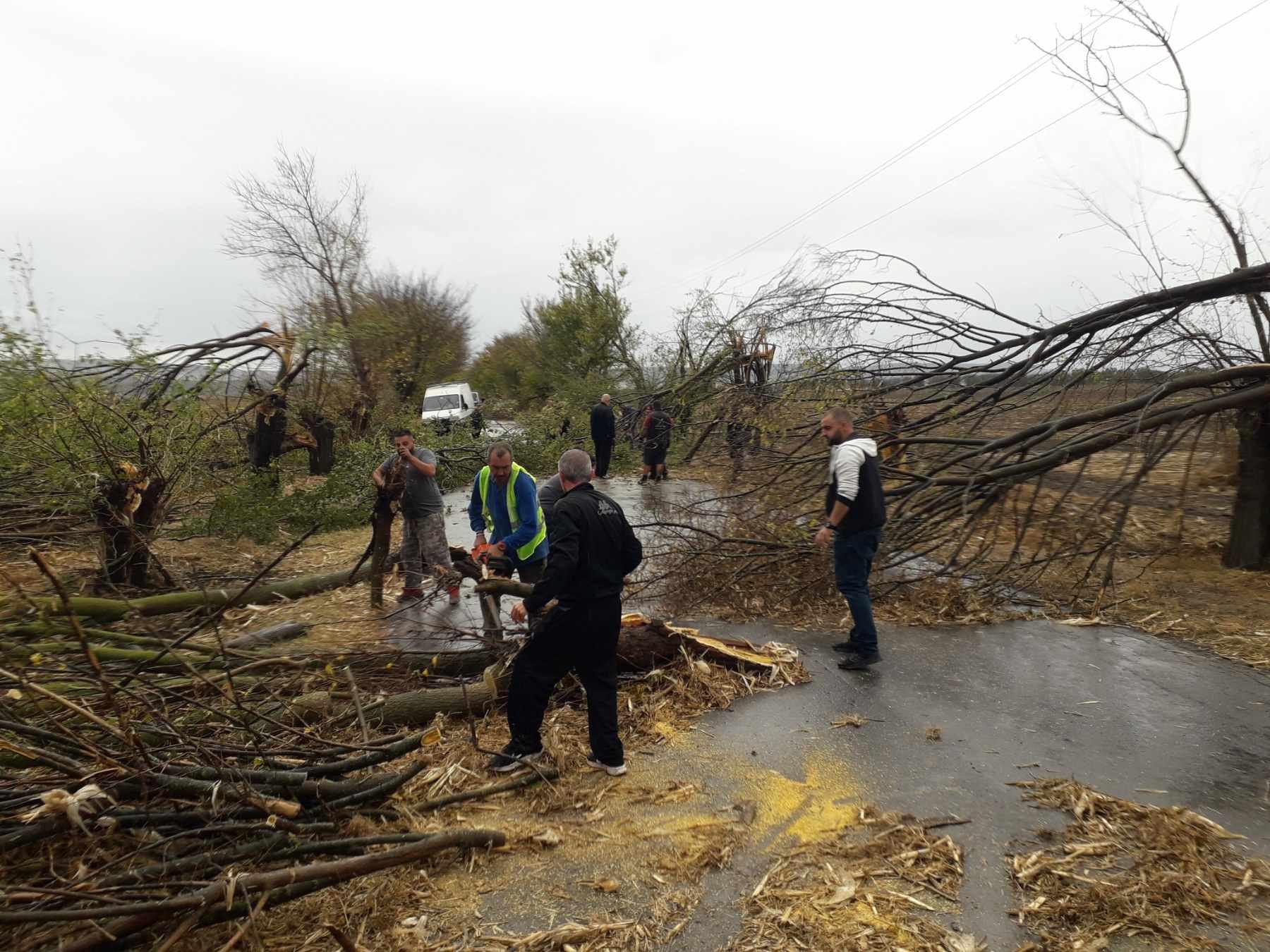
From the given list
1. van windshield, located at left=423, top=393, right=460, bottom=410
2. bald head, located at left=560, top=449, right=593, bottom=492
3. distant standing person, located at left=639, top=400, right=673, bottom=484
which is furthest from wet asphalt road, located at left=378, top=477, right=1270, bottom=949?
van windshield, located at left=423, top=393, right=460, bottom=410

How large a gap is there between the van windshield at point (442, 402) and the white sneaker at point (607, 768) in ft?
64.2

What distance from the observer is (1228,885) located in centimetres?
277

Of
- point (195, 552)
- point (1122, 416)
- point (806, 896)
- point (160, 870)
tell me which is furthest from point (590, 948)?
point (195, 552)

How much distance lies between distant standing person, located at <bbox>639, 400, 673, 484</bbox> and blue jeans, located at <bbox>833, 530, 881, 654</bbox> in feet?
19.4

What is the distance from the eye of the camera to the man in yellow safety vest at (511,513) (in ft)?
18.2

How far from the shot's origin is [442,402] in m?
22.6

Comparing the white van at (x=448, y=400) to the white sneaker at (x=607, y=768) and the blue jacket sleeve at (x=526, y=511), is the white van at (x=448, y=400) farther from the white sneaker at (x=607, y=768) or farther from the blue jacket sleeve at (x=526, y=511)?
the white sneaker at (x=607, y=768)

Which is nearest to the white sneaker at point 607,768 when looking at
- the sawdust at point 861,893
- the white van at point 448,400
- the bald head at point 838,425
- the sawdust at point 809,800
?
the sawdust at point 809,800

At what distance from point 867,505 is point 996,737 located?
168 centimetres

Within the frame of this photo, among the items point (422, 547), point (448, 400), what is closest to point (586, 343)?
point (448, 400)

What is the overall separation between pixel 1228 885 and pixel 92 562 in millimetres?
9775

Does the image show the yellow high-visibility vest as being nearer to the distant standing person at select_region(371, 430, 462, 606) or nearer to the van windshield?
the distant standing person at select_region(371, 430, 462, 606)

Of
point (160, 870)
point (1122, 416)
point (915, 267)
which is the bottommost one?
point (160, 870)

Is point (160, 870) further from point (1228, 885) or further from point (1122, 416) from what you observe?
point (1122, 416)
